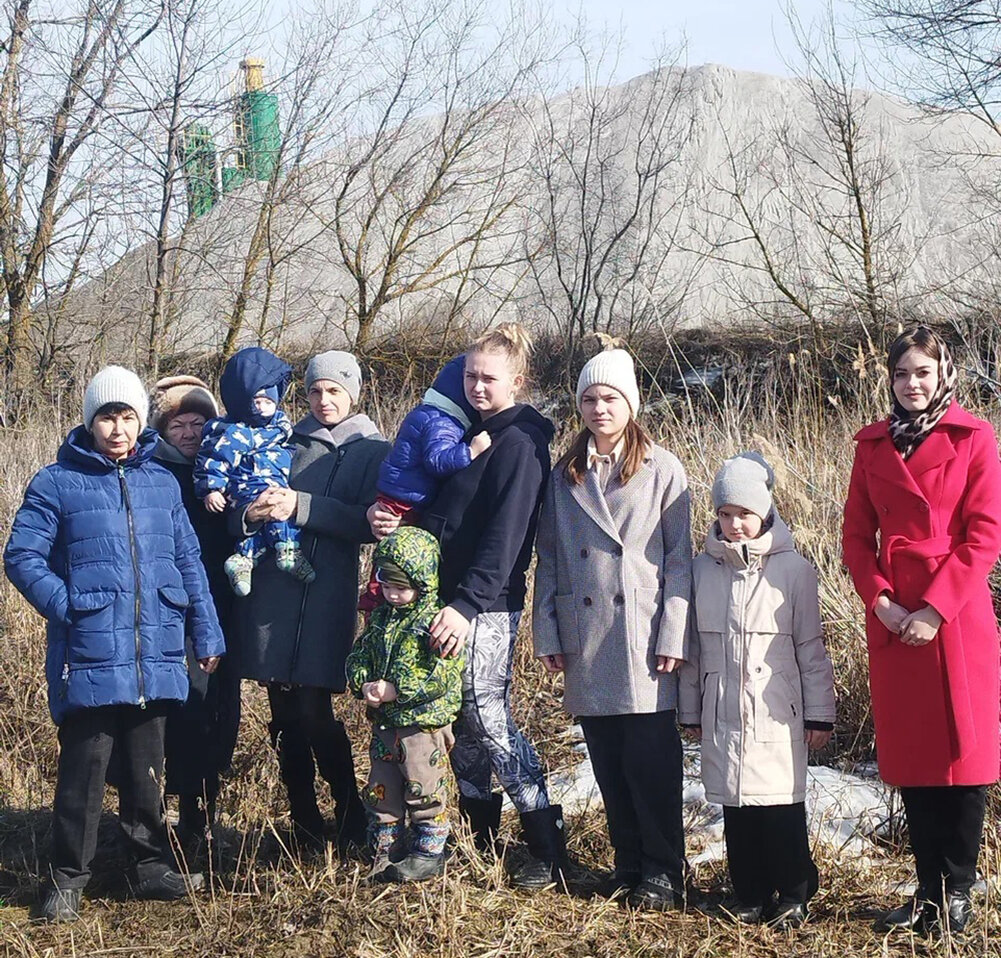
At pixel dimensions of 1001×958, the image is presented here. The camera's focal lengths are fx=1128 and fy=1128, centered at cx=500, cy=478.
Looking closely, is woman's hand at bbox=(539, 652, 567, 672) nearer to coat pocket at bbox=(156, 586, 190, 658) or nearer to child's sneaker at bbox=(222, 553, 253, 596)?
child's sneaker at bbox=(222, 553, 253, 596)

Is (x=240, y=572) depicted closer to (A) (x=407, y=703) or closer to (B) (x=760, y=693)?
(A) (x=407, y=703)

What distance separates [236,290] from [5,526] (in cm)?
602

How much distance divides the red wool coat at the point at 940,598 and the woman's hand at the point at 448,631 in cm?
→ 124

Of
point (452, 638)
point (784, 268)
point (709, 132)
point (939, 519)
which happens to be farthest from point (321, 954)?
point (709, 132)

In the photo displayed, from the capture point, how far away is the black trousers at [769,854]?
11.4ft

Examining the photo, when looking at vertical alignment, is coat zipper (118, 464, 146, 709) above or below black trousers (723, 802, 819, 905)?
above

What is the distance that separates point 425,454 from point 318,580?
65 cm

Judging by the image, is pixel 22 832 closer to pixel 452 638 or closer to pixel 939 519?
pixel 452 638

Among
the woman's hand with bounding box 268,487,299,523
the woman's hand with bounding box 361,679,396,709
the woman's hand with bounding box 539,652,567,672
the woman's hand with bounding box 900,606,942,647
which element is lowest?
the woman's hand with bounding box 361,679,396,709

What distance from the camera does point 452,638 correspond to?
3561mm

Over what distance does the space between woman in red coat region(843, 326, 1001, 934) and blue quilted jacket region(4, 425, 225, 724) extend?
2293mm

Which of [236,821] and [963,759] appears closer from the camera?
[963,759]

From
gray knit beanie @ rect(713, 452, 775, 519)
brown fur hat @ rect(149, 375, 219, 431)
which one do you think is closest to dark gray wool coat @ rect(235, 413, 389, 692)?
brown fur hat @ rect(149, 375, 219, 431)

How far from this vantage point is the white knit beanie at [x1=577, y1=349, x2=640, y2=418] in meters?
3.70
